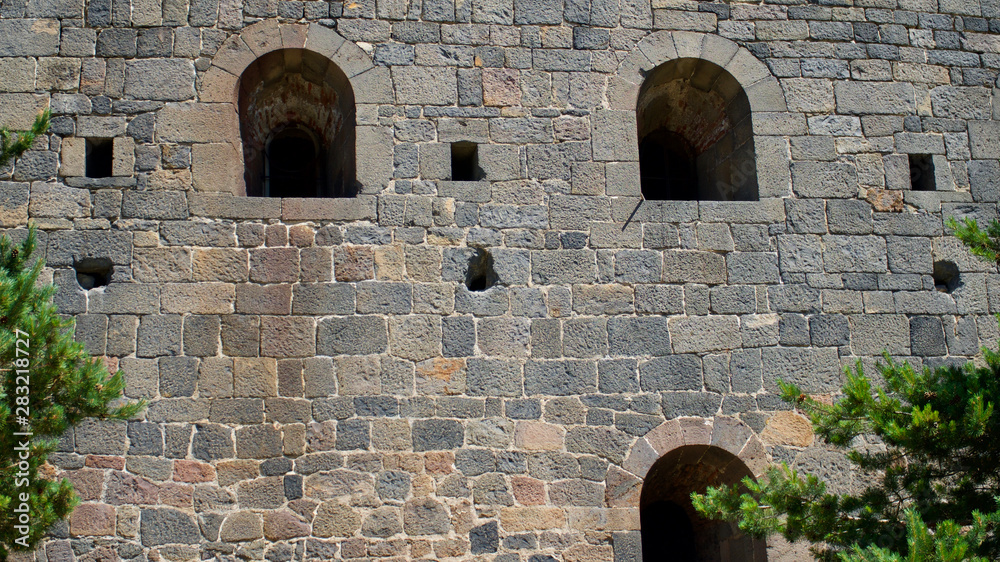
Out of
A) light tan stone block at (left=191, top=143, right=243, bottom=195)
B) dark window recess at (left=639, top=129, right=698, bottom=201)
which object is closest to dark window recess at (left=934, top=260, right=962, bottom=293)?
dark window recess at (left=639, top=129, right=698, bottom=201)

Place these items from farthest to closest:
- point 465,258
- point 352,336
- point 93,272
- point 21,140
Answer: point 465,258, point 93,272, point 352,336, point 21,140

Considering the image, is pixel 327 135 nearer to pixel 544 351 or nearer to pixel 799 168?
pixel 544 351

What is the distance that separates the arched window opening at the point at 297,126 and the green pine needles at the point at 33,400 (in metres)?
2.35

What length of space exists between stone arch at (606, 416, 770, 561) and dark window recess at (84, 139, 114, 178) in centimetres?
416

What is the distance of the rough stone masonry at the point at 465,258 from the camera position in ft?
20.3

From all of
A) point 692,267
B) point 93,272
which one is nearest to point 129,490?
point 93,272

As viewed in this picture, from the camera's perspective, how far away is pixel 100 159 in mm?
6848

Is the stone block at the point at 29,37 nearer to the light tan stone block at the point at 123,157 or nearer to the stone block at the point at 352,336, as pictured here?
the light tan stone block at the point at 123,157

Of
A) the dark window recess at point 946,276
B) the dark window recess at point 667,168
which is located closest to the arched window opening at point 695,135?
the dark window recess at point 667,168

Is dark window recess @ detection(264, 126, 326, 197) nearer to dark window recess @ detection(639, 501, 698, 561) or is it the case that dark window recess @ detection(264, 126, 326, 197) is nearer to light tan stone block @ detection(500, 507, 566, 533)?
light tan stone block @ detection(500, 507, 566, 533)

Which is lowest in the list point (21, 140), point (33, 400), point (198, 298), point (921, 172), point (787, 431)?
point (787, 431)

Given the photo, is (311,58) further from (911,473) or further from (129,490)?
(911,473)

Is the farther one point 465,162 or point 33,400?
point 465,162

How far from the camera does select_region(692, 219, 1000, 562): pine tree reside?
4.62 metres
